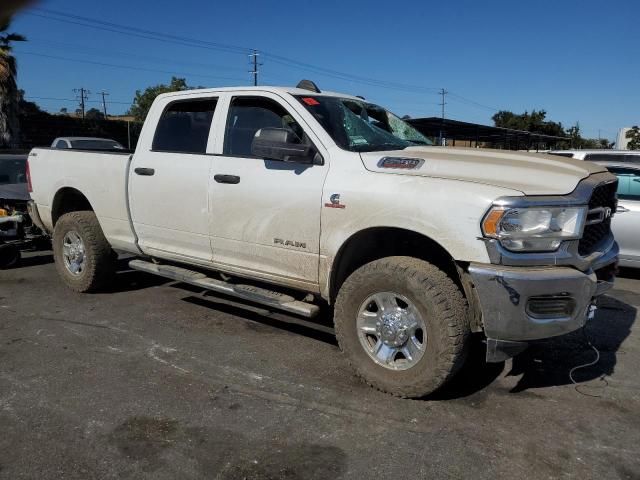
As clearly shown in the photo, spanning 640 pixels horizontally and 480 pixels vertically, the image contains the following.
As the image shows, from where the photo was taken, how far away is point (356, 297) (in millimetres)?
3902

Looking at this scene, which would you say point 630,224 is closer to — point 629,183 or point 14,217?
point 629,183

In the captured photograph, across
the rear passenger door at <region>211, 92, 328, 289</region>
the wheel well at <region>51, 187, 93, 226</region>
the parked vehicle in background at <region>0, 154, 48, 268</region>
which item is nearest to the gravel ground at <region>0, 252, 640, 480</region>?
the rear passenger door at <region>211, 92, 328, 289</region>

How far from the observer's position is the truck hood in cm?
344

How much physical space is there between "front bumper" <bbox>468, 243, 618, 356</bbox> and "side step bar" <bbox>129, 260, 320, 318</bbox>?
1.36 meters

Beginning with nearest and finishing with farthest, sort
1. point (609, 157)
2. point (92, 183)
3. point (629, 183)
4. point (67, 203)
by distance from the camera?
point (92, 183), point (67, 203), point (629, 183), point (609, 157)

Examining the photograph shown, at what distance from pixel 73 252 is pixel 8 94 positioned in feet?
70.1

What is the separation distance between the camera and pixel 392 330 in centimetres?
379

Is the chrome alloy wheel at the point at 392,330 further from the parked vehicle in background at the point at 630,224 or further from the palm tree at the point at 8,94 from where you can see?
the palm tree at the point at 8,94

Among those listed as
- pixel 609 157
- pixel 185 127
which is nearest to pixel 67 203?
pixel 185 127

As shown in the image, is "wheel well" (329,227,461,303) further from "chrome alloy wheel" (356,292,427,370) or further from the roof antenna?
the roof antenna

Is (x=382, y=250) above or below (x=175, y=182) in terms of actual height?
below

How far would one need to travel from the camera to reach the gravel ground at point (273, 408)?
3037 millimetres

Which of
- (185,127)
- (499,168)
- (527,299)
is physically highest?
(185,127)

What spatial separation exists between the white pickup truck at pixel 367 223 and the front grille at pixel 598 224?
2cm
